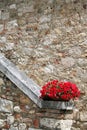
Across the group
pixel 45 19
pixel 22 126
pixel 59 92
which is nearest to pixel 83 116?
pixel 59 92

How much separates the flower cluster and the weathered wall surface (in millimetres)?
1156

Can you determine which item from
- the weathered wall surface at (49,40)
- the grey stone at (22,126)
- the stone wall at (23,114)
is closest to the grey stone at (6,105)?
the stone wall at (23,114)

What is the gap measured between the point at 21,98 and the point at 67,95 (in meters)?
0.80

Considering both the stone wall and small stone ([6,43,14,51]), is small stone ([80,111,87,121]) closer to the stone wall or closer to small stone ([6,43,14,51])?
the stone wall

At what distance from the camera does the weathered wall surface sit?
7.19 metres

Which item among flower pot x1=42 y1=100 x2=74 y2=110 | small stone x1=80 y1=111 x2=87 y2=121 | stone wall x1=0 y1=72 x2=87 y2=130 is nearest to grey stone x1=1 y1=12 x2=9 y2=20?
stone wall x1=0 y1=72 x2=87 y2=130

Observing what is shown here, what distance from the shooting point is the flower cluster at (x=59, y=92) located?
572 cm

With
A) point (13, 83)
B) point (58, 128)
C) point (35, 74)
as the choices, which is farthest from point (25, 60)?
point (58, 128)

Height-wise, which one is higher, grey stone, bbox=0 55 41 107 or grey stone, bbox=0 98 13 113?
grey stone, bbox=0 55 41 107

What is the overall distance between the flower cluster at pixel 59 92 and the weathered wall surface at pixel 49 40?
1156 mm

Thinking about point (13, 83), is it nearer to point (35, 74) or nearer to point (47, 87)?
→ point (47, 87)

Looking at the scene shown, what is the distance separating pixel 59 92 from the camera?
5.74 meters

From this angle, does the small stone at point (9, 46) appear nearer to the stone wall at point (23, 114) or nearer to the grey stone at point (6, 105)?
the stone wall at point (23, 114)

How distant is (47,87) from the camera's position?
588cm
